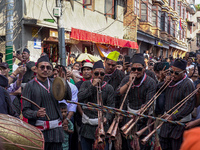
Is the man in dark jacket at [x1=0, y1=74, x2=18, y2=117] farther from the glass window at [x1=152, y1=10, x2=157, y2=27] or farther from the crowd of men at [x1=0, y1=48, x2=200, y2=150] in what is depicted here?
the glass window at [x1=152, y1=10, x2=157, y2=27]

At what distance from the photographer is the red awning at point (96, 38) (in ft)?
50.8

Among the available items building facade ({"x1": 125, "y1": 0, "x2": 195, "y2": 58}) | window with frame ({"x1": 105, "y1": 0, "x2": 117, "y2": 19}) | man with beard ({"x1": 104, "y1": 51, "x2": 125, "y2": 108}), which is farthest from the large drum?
building facade ({"x1": 125, "y1": 0, "x2": 195, "y2": 58})

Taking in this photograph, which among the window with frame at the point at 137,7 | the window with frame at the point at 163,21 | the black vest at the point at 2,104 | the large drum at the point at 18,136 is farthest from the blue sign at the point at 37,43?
the window with frame at the point at 163,21

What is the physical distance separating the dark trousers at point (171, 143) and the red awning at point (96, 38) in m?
10.6

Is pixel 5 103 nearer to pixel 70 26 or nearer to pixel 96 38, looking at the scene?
pixel 70 26

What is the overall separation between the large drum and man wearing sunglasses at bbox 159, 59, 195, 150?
2.24 metres

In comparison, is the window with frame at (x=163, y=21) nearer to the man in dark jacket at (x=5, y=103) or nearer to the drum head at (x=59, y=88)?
the drum head at (x=59, y=88)

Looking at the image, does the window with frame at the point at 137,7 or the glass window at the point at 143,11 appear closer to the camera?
the window with frame at the point at 137,7

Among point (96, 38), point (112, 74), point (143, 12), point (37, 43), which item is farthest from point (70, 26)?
point (143, 12)

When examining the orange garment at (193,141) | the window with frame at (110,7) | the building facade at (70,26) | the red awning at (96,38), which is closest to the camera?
the orange garment at (193,141)

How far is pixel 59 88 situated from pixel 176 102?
1.98 metres

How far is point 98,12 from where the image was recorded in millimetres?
19188

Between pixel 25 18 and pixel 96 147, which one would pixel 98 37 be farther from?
pixel 96 147

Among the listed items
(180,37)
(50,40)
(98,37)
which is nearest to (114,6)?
(98,37)
